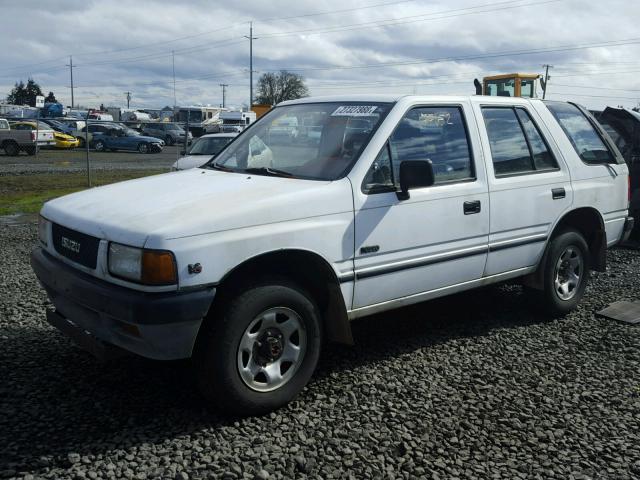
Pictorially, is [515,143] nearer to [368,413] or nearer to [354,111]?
[354,111]

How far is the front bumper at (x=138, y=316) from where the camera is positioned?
3156mm

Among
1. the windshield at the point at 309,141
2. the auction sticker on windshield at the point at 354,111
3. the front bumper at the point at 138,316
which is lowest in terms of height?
the front bumper at the point at 138,316

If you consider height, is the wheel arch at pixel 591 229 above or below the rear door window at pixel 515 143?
below

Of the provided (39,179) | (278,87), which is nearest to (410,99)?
(39,179)

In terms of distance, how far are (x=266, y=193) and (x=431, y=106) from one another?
1.54 m

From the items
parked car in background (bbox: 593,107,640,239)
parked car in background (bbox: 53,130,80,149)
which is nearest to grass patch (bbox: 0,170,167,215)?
parked car in background (bbox: 593,107,640,239)

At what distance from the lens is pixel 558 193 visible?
5180 millimetres

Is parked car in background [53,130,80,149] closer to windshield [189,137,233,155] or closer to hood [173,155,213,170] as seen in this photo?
windshield [189,137,233,155]

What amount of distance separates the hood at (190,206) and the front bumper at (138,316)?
27 centimetres

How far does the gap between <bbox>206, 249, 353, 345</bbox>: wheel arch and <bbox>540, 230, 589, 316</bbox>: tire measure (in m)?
2.20

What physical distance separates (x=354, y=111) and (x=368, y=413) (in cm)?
202

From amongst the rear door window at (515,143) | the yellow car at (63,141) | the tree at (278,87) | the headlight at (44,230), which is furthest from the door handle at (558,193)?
the tree at (278,87)

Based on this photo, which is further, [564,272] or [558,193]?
[564,272]

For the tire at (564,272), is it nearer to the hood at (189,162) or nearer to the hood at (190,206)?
the hood at (190,206)
